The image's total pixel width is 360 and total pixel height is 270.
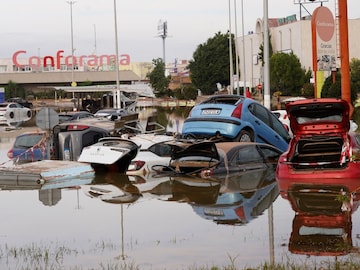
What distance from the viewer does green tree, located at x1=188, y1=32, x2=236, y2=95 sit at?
334ft

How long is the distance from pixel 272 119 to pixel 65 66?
102m

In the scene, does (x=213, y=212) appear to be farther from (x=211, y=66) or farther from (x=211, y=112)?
(x=211, y=66)

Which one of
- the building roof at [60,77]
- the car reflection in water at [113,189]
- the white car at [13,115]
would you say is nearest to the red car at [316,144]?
the car reflection in water at [113,189]

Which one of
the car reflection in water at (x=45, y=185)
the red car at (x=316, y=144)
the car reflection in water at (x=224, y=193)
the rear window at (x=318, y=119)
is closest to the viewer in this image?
the car reflection in water at (x=224, y=193)

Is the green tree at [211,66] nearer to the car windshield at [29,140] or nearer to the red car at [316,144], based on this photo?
the car windshield at [29,140]

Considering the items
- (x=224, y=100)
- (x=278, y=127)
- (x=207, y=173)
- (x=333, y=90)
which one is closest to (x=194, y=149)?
(x=207, y=173)

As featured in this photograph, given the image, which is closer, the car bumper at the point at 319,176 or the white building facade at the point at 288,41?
the car bumper at the point at 319,176

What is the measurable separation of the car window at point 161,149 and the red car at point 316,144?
3097mm

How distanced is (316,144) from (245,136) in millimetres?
4210

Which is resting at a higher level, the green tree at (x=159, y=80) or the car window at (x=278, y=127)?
the green tree at (x=159, y=80)

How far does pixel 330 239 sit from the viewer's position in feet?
37.2

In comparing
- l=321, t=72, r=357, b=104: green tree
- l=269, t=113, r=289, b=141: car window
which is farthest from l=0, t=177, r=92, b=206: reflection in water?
l=321, t=72, r=357, b=104: green tree

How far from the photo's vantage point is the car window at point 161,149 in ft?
66.1

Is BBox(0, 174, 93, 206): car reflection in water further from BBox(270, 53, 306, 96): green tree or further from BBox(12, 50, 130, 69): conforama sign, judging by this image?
BBox(12, 50, 130, 69): conforama sign
